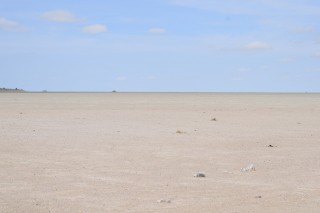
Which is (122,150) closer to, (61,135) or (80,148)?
(80,148)

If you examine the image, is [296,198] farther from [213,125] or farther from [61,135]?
[213,125]

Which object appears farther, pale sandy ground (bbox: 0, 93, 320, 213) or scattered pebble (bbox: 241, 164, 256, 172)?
scattered pebble (bbox: 241, 164, 256, 172)

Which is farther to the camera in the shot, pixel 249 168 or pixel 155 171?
pixel 249 168

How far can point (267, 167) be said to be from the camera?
12.4 metres

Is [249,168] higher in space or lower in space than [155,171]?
higher

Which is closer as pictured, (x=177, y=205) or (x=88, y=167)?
(x=177, y=205)

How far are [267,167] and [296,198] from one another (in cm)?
341

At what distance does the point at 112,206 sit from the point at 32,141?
9.31 meters

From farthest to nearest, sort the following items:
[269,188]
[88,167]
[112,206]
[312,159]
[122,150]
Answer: [122,150], [312,159], [88,167], [269,188], [112,206]

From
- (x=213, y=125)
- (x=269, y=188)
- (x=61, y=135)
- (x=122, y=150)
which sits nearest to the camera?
(x=269, y=188)

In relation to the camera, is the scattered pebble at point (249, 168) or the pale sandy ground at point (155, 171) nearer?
the pale sandy ground at point (155, 171)

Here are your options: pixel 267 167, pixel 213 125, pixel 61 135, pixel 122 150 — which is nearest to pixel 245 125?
pixel 213 125

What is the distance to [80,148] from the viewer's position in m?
15.7

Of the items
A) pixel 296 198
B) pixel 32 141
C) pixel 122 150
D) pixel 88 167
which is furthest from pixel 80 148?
pixel 296 198
